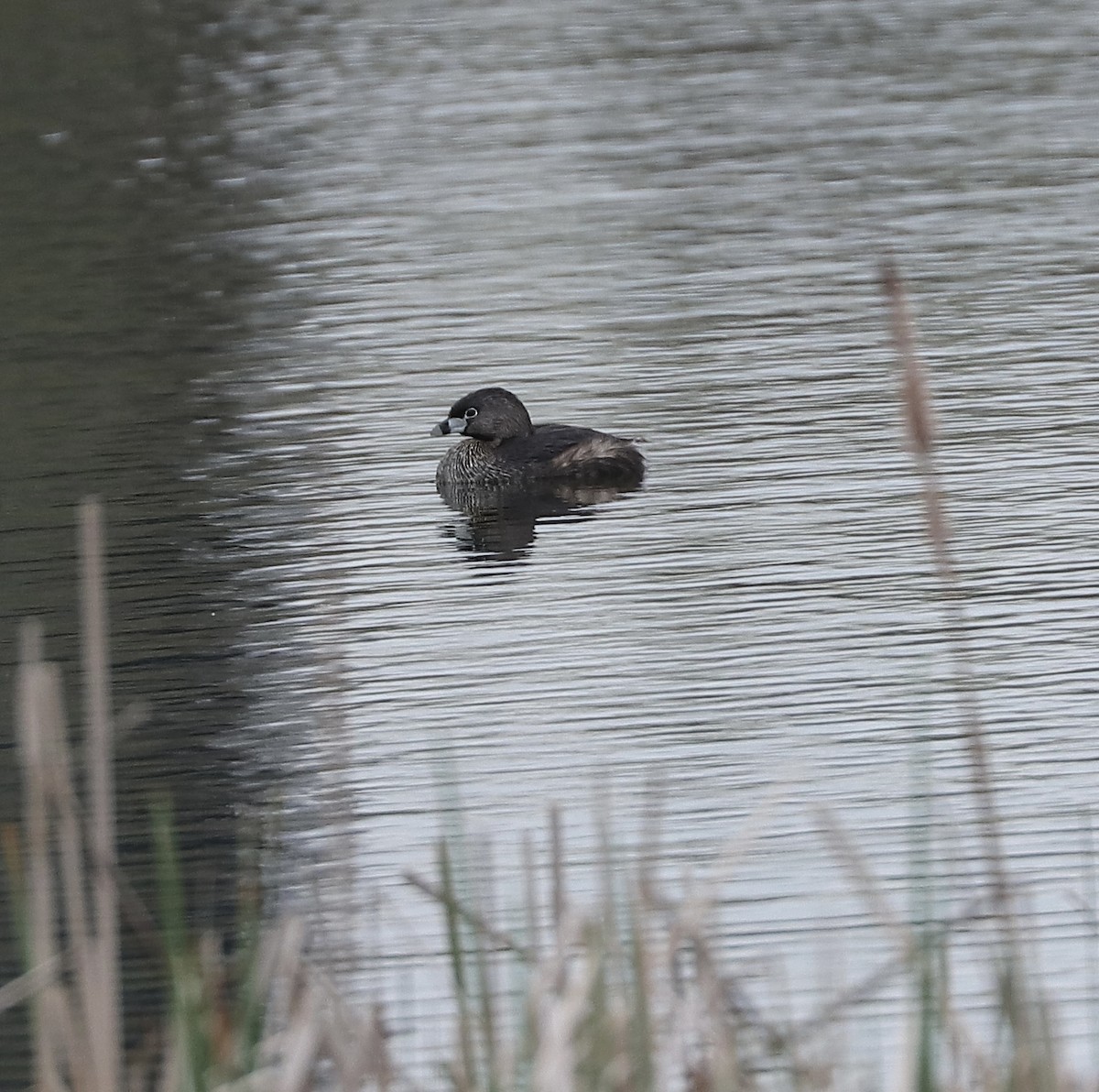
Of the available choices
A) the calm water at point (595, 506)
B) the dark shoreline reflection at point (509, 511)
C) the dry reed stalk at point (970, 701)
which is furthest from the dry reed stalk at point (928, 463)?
the dark shoreline reflection at point (509, 511)

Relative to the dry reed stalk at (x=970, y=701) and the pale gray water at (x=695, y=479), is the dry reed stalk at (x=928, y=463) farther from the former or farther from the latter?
the pale gray water at (x=695, y=479)

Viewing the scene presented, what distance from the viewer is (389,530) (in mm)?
15273

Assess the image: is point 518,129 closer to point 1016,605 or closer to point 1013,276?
point 1013,276

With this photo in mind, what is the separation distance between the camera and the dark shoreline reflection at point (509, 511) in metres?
15.0

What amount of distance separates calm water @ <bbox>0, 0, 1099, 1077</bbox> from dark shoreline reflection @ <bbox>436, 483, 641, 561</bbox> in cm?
16

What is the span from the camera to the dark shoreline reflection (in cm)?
1501

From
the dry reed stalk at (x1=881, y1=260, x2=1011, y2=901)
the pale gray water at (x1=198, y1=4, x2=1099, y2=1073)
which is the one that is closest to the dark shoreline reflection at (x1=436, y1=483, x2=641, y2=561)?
the pale gray water at (x1=198, y1=4, x2=1099, y2=1073)

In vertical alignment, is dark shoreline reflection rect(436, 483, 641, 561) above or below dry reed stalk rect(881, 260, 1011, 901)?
above

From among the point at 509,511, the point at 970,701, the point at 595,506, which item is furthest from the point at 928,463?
the point at 509,511

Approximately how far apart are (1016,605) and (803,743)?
234 cm

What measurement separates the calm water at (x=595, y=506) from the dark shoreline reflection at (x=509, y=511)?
0.54 ft

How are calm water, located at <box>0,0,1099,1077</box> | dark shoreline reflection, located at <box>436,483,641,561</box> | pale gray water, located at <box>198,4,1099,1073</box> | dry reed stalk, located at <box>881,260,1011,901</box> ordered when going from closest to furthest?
dry reed stalk, located at <box>881,260,1011,901</box>, calm water, located at <box>0,0,1099,1077</box>, pale gray water, located at <box>198,4,1099,1073</box>, dark shoreline reflection, located at <box>436,483,641,561</box>

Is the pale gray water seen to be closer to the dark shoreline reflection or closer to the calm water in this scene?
the calm water

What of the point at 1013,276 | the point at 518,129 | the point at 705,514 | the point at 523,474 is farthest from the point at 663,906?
the point at 518,129
